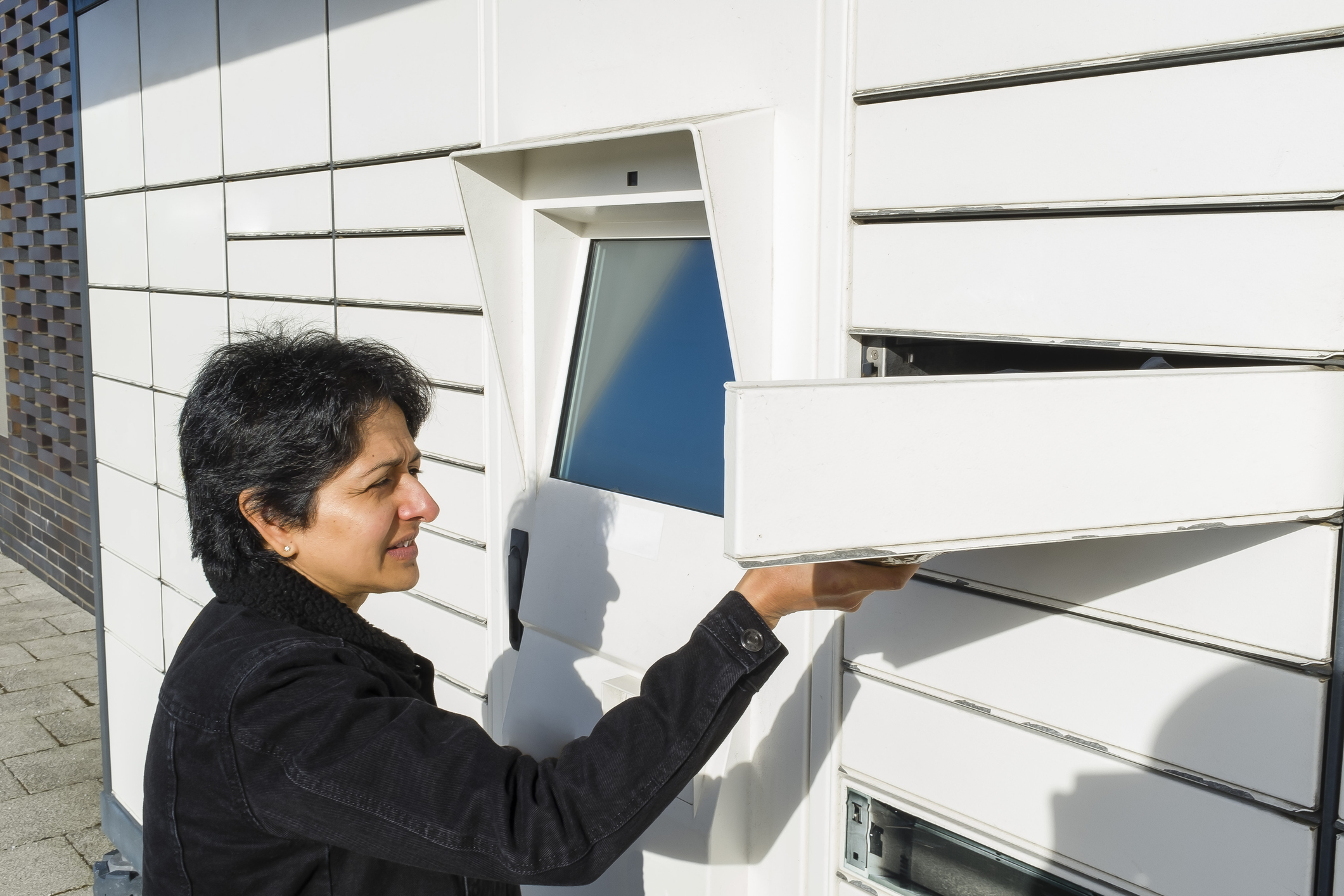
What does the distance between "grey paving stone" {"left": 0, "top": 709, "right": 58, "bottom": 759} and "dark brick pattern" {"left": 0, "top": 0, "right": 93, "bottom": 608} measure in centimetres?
146

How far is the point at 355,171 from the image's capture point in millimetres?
3053

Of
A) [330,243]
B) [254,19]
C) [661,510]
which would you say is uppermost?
[254,19]

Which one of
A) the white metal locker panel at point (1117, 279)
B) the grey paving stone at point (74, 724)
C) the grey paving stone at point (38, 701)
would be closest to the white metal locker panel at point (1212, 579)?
the white metal locker panel at point (1117, 279)

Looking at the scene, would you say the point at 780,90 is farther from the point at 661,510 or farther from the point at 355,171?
the point at 355,171

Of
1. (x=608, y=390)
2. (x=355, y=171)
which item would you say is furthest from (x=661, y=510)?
(x=355, y=171)

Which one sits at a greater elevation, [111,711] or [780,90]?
[780,90]

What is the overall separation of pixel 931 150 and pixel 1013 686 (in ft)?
2.71

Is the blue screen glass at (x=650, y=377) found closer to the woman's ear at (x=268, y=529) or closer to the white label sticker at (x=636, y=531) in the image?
the white label sticker at (x=636, y=531)

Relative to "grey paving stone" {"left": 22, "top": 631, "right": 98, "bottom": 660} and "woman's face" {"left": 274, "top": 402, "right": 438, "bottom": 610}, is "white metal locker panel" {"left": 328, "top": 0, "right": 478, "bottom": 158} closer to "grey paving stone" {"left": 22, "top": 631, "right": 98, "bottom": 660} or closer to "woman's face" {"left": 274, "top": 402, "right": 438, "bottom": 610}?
"woman's face" {"left": 274, "top": 402, "right": 438, "bottom": 610}

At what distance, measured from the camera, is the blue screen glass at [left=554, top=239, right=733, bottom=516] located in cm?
206

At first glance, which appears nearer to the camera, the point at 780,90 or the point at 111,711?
the point at 780,90

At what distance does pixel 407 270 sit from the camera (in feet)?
9.53

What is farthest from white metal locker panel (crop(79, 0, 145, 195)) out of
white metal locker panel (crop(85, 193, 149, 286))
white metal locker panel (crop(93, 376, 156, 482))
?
white metal locker panel (crop(93, 376, 156, 482))

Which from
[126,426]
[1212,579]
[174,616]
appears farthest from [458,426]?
[126,426]
